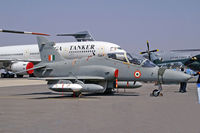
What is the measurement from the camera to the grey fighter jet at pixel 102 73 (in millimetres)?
15430

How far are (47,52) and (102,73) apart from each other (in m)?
4.08

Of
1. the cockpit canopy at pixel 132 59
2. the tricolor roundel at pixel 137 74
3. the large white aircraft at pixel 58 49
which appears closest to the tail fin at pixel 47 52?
the cockpit canopy at pixel 132 59

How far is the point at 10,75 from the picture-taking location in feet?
156

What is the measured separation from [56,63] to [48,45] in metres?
1.59

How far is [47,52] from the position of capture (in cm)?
1877

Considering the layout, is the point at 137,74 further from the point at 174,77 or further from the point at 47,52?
the point at 47,52

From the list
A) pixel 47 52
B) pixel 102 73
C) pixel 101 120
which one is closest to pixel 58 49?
pixel 47 52

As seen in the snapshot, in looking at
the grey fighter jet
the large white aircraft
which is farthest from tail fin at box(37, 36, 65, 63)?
the large white aircraft

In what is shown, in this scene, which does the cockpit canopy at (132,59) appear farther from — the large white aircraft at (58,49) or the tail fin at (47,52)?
the large white aircraft at (58,49)

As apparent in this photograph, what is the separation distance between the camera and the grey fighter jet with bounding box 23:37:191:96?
15.4m

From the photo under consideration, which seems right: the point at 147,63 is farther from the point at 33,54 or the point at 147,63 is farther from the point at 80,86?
the point at 33,54

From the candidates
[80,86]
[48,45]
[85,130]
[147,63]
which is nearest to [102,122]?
[85,130]

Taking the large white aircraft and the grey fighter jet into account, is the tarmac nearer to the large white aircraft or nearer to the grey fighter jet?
the grey fighter jet

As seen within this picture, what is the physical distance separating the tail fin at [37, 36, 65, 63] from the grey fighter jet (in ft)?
2.10
